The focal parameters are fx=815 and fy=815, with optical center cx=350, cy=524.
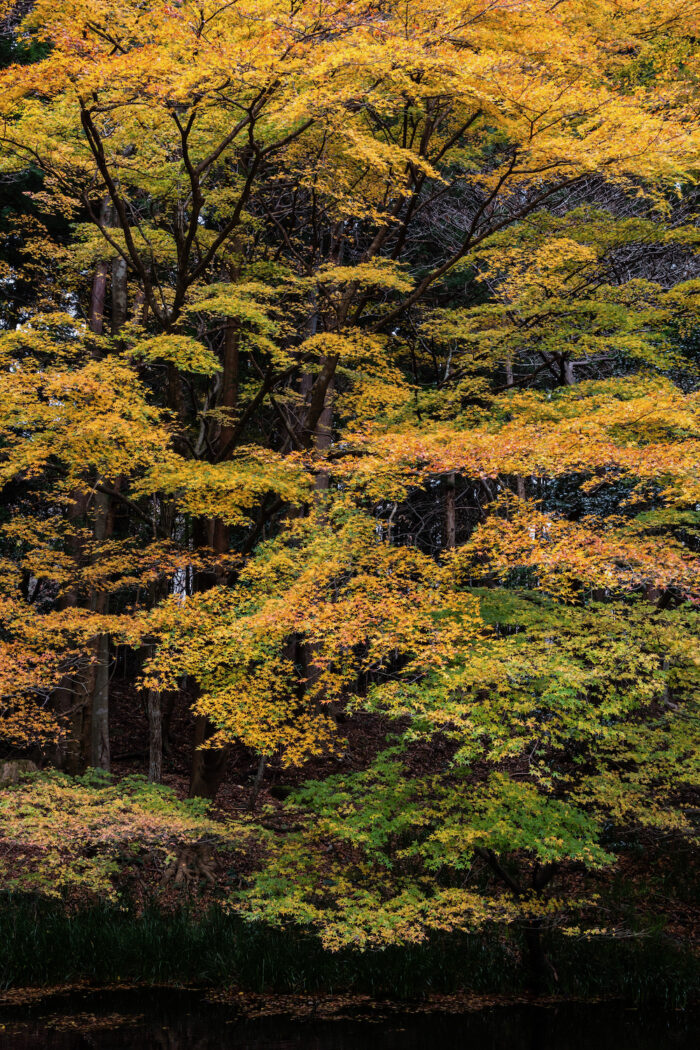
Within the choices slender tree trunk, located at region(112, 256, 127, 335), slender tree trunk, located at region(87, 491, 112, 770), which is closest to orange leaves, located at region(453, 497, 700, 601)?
slender tree trunk, located at region(87, 491, 112, 770)

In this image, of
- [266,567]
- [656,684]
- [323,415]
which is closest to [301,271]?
[323,415]

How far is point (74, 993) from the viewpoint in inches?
330

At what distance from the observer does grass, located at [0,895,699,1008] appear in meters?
8.59

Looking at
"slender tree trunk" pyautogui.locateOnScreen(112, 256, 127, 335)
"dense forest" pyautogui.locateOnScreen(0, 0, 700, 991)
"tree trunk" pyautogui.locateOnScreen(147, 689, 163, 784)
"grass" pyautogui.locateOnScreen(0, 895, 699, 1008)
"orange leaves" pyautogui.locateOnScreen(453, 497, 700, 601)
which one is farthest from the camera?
"slender tree trunk" pyautogui.locateOnScreen(112, 256, 127, 335)

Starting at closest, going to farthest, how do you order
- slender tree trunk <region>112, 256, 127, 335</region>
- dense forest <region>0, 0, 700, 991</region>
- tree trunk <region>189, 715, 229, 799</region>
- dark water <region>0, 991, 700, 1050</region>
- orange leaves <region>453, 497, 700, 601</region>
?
1. orange leaves <region>453, 497, 700, 601</region>
2. dark water <region>0, 991, 700, 1050</region>
3. dense forest <region>0, 0, 700, 991</region>
4. tree trunk <region>189, 715, 229, 799</region>
5. slender tree trunk <region>112, 256, 127, 335</region>

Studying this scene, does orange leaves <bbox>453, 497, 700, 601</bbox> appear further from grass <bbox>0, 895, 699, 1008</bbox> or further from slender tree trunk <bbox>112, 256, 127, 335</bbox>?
slender tree trunk <bbox>112, 256, 127, 335</bbox>

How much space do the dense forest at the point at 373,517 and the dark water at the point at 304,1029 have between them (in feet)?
1.86

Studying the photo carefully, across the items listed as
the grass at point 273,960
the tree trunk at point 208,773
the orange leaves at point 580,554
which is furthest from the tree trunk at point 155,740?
the orange leaves at point 580,554

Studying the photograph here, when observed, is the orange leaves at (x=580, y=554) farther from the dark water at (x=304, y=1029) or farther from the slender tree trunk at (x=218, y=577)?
the slender tree trunk at (x=218, y=577)

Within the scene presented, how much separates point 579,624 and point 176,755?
1052cm

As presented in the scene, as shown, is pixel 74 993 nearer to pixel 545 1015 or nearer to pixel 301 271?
pixel 545 1015

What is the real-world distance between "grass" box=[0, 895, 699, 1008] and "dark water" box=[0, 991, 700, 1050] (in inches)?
11.5

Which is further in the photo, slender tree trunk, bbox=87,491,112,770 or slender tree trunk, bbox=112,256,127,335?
slender tree trunk, bbox=112,256,127,335

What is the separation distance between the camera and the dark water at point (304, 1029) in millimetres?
7621
